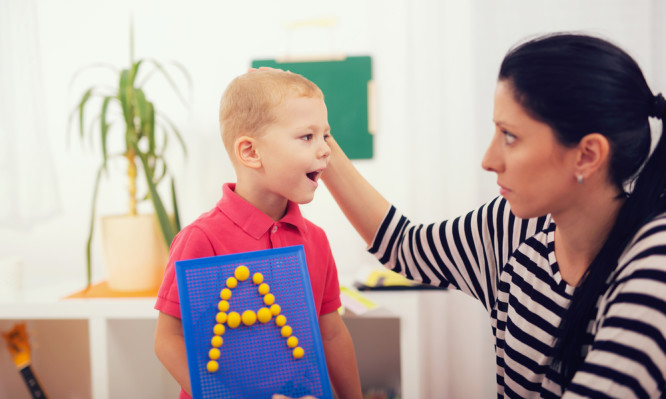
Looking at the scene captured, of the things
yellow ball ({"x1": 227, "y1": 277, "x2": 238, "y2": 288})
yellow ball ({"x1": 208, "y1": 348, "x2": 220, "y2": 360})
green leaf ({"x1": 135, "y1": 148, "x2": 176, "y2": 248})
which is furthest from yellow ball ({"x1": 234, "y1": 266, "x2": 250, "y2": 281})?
green leaf ({"x1": 135, "y1": 148, "x2": 176, "y2": 248})

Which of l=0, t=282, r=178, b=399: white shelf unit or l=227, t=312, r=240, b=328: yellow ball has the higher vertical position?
l=227, t=312, r=240, b=328: yellow ball

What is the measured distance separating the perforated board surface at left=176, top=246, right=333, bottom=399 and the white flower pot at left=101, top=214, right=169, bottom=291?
0.96 meters

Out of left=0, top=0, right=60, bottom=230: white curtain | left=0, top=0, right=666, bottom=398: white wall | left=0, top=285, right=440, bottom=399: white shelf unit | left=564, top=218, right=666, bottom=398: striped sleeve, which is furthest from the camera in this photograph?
left=0, top=0, right=60, bottom=230: white curtain

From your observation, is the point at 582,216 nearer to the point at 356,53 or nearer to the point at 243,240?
the point at 243,240

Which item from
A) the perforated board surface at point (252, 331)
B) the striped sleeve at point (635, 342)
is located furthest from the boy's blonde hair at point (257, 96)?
the striped sleeve at point (635, 342)

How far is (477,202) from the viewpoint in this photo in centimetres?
185

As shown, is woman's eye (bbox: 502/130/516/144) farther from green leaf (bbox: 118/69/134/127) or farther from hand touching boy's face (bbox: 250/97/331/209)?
green leaf (bbox: 118/69/134/127)

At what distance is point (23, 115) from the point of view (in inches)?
78.3

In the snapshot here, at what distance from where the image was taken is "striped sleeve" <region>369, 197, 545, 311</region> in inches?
40.8

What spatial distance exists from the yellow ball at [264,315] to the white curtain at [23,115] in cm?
159

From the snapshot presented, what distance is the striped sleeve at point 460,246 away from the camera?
1036 mm

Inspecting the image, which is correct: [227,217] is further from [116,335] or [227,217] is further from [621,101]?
[116,335]

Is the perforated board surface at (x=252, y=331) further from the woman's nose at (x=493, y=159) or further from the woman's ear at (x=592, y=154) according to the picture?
the woman's ear at (x=592, y=154)

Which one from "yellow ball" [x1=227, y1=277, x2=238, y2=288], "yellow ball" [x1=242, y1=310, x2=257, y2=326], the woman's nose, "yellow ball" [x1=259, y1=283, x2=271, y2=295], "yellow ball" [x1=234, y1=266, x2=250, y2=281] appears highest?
the woman's nose
